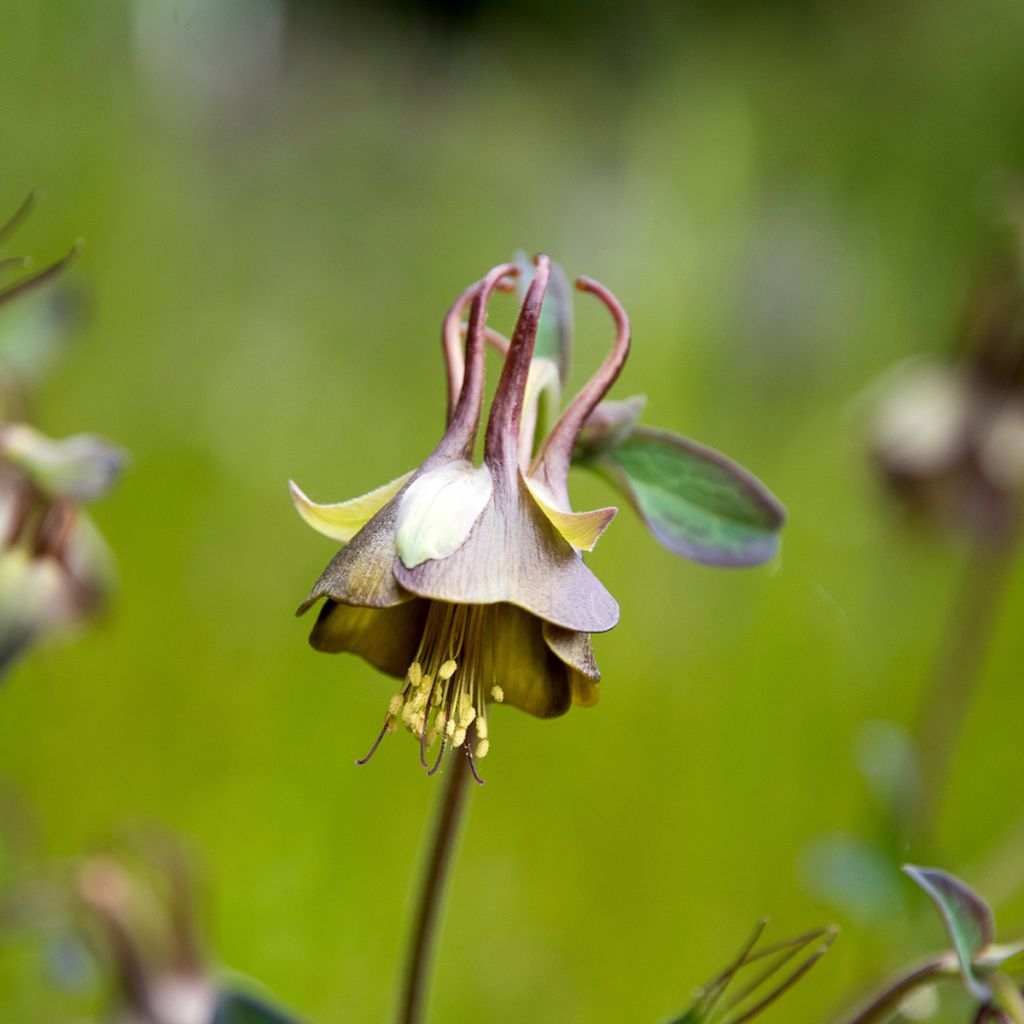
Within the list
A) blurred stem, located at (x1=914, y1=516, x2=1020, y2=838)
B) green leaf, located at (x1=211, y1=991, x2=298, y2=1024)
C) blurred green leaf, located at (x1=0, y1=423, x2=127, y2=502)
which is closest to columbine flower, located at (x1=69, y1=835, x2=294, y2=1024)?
green leaf, located at (x1=211, y1=991, x2=298, y2=1024)

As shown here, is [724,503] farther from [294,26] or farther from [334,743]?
[294,26]

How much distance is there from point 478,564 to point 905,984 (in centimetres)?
19

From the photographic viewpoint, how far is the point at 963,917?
355 millimetres

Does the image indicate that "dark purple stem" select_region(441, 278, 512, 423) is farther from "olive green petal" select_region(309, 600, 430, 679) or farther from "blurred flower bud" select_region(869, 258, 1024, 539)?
"blurred flower bud" select_region(869, 258, 1024, 539)

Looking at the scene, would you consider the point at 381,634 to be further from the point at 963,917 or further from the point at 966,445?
the point at 966,445

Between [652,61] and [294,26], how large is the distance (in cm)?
77

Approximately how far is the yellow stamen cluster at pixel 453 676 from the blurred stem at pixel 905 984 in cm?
14

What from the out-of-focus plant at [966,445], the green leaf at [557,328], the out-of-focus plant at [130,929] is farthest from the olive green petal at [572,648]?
the out-of-focus plant at [966,445]

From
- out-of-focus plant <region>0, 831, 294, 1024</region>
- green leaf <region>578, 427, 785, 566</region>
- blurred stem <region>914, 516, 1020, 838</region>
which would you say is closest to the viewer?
green leaf <region>578, 427, 785, 566</region>

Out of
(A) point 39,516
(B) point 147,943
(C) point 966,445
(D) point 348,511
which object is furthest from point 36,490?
(C) point 966,445

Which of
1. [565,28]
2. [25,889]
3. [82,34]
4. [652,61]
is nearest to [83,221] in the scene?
[82,34]

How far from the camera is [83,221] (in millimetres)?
1460

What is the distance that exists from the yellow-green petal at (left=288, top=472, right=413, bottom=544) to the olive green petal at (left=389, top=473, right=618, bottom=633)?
4cm

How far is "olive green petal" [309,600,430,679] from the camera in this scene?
12.6 inches
